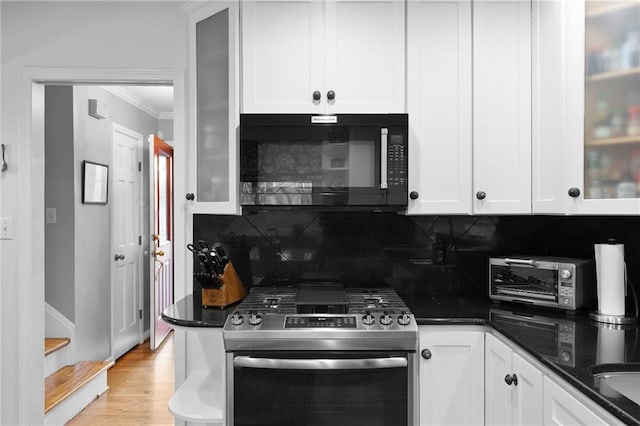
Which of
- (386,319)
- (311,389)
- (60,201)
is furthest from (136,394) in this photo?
(386,319)

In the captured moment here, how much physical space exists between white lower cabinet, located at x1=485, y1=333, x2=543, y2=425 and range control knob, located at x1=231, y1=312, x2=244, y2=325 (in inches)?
39.7

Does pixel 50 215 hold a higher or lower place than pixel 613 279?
higher

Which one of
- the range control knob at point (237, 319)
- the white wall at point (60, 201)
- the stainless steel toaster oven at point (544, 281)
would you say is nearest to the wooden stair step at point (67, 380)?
the white wall at point (60, 201)

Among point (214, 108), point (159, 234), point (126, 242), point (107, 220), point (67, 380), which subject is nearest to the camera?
point (214, 108)

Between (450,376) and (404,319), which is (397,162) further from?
(450,376)

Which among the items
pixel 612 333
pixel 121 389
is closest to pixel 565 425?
pixel 612 333

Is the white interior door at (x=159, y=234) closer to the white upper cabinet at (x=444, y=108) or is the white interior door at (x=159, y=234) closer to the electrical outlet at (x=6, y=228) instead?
the electrical outlet at (x=6, y=228)

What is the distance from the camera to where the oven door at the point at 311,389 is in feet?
6.21

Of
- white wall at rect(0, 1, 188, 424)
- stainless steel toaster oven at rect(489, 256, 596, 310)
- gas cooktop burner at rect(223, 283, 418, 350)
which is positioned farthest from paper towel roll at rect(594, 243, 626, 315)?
white wall at rect(0, 1, 188, 424)

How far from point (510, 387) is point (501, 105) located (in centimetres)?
124

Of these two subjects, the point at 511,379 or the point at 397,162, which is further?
the point at 397,162

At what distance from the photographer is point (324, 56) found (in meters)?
2.28

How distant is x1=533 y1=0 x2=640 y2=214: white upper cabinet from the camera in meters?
1.82

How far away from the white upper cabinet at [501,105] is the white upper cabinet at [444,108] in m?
0.04
